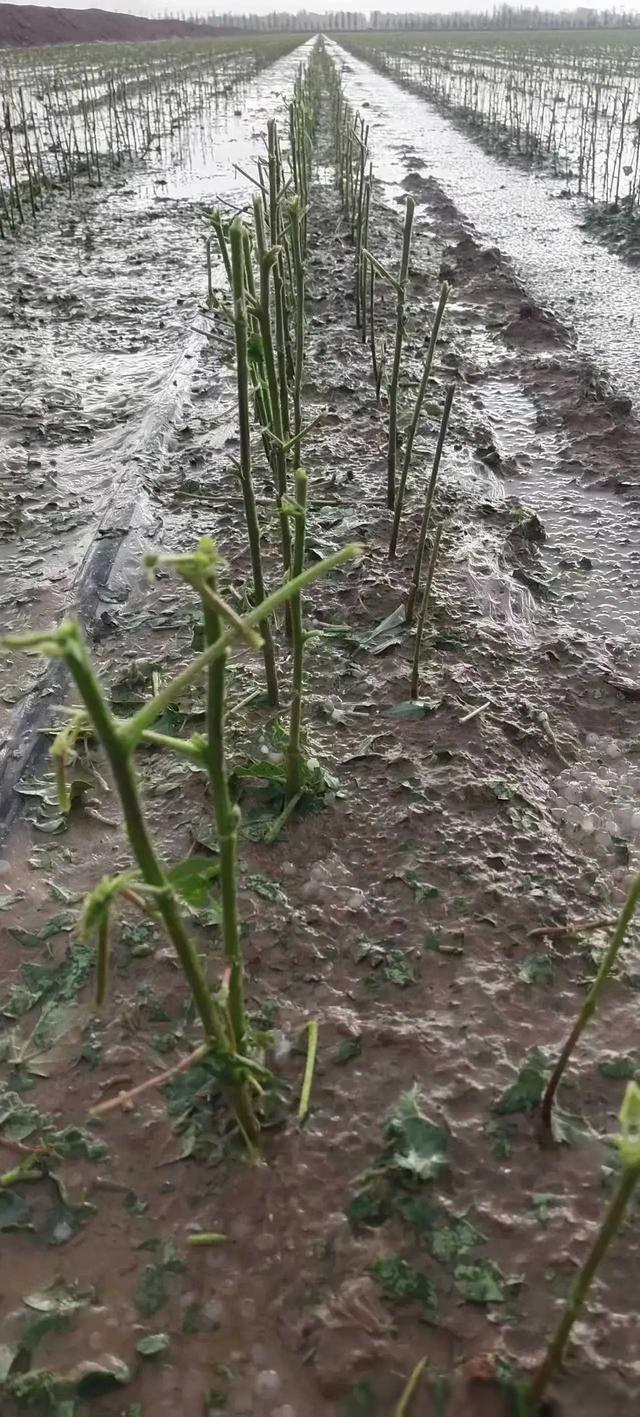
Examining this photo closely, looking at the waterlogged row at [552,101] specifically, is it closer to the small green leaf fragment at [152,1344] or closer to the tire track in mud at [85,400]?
the tire track in mud at [85,400]

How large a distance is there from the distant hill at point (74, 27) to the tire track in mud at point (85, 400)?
43552mm

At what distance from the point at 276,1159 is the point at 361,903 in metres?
0.68

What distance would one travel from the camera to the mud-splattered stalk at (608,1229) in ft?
2.90

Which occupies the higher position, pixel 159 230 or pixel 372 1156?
pixel 159 230

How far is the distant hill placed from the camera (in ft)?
147

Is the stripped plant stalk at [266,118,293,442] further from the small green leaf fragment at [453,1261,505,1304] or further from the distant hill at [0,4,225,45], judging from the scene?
the distant hill at [0,4,225,45]

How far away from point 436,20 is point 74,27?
54.9 m

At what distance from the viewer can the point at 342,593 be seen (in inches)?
135

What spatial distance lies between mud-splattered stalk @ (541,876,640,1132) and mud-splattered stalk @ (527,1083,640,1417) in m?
0.24

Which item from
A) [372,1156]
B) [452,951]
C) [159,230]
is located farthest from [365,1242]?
[159,230]

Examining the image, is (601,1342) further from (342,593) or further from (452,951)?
(342,593)

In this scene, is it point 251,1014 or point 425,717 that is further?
point 425,717

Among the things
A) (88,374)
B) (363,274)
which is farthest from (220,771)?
(363,274)

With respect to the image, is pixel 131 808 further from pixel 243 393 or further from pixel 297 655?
pixel 243 393
